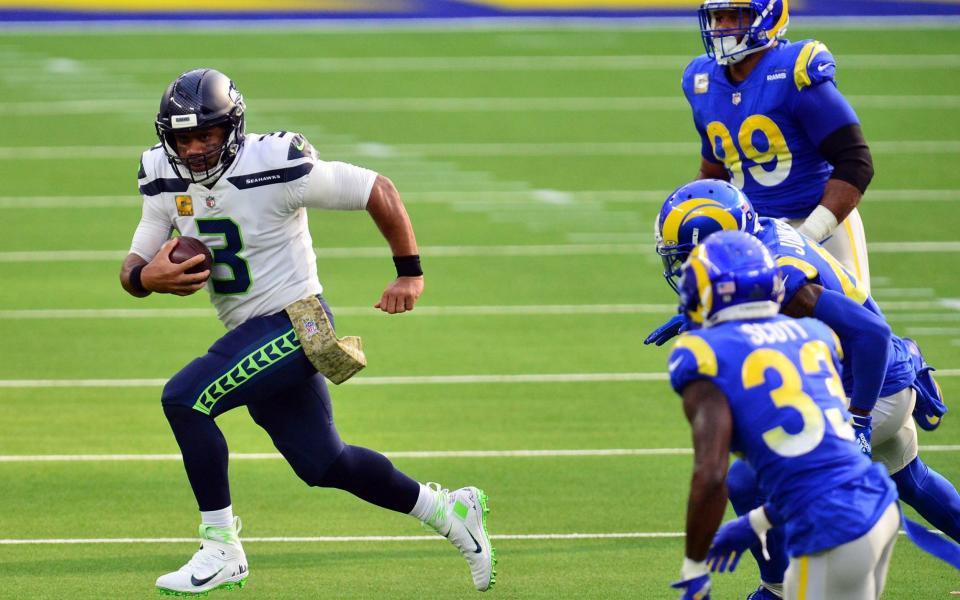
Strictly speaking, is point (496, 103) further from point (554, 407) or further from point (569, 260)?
point (554, 407)

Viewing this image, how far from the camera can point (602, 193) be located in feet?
44.0

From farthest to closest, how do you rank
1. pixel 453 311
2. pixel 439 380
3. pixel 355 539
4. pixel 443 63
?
1. pixel 443 63
2. pixel 453 311
3. pixel 439 380
4. pixel 355 539

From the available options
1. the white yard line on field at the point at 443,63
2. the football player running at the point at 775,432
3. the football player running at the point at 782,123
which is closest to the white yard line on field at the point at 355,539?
the football player running at the point at 782,123

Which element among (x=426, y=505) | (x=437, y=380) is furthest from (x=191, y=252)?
(x=437, y=380)

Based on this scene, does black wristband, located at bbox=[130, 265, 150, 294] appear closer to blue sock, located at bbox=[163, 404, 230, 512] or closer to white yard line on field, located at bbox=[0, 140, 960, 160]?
blue sock, located at bbox=[163, 404, 230, 512]

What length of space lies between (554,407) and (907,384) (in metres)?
3.36

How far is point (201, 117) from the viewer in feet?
17.0

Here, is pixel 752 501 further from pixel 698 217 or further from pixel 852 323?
pixel 698 217

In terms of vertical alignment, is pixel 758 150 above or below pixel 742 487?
above

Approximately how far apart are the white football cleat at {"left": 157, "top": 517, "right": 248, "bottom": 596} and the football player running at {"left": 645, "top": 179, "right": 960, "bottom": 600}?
1585mm

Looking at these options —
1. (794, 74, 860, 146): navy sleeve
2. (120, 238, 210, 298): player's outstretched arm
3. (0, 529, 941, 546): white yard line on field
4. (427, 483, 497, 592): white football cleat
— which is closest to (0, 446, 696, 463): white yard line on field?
(0, 529, 941, 546): white yard line on field

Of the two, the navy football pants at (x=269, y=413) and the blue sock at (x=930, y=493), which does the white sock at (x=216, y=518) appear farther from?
the blue sock at (x=930, y=493)

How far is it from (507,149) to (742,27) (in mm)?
8938

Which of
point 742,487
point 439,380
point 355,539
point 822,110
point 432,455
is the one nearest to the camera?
point 742,487
